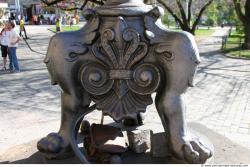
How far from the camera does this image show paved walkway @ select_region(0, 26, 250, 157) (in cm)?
635

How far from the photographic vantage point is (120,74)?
361 centimetres

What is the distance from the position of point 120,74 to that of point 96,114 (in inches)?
150

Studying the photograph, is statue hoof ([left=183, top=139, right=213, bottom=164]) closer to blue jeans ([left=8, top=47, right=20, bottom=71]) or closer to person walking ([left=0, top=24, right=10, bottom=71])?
blue jeans ([left=8, top=47, right=20, bottom=71])

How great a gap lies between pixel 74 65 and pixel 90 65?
150 millimetres

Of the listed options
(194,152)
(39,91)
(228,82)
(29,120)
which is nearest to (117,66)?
(194,152)

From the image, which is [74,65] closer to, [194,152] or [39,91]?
[194,152]

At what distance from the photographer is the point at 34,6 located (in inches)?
2547


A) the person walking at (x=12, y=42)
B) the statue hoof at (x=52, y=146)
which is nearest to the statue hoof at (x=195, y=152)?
the statue hoof at (x=52, y=146)

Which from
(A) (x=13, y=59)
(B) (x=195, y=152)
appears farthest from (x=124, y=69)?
(A) (x=13, y=59)

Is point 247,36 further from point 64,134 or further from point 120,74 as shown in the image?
point 64,134

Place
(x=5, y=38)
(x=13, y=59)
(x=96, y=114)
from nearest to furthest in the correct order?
(x=96, y=114)
(x=13, y=59)
(x=5, y=38)

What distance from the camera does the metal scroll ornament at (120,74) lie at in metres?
3.54

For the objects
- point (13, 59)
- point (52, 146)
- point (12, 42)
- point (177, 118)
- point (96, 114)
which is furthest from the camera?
point (13, 59)

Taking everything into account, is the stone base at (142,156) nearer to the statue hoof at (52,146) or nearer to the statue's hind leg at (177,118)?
the statue hoof at (52,146)
